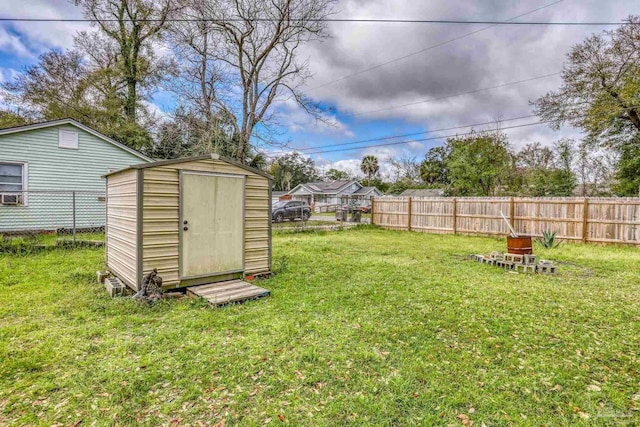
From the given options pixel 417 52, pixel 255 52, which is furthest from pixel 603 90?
pixel 255 52

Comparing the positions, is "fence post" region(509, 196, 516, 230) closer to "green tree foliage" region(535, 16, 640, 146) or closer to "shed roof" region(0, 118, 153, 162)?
"green tree foliage" region(535, 16, 640, 146)

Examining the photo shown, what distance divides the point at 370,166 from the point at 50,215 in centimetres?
4628

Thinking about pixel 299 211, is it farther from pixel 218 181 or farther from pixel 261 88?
pixel 218 181

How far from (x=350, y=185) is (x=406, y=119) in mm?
14066

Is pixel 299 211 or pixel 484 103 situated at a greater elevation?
pixel 484 103

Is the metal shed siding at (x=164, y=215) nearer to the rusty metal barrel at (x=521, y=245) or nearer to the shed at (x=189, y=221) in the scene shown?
the shed at (x=189, y=221)

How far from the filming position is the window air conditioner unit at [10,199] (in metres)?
9.24

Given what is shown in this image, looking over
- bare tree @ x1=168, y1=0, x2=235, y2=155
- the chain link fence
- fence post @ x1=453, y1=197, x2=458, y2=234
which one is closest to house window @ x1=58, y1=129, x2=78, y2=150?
the chain link fence

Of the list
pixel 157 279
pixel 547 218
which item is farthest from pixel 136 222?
pixel 547 218

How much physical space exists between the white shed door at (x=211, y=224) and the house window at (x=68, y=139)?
8.75 meters

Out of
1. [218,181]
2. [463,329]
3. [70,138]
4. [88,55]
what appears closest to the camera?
[463,329]

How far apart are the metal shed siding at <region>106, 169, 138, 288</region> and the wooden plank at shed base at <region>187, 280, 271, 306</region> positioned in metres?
0.88

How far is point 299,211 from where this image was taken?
58.7 feet

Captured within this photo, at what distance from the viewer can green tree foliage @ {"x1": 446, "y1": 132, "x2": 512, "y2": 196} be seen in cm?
2123
